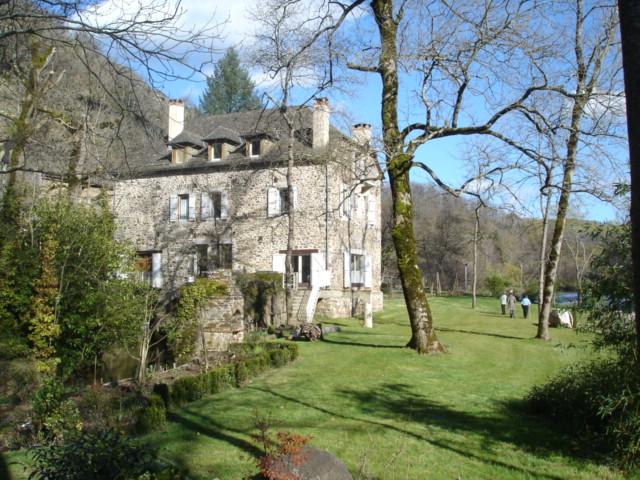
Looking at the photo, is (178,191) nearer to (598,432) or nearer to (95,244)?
(95,244)

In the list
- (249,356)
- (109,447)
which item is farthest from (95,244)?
(109,447)

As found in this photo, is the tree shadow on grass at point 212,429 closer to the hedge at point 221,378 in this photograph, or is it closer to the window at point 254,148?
the hedge at point 221,378

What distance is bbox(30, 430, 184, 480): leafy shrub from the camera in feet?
13.0

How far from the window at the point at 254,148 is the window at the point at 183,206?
4.23m

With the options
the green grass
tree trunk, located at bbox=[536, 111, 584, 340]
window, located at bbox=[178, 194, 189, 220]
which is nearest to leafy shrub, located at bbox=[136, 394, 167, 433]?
the green grass

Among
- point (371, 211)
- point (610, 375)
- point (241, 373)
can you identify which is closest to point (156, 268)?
point (371, 211)

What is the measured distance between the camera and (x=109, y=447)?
4234 mm

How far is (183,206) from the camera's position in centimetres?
2920

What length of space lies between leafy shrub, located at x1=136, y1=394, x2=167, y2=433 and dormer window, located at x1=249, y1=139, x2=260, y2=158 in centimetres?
2085

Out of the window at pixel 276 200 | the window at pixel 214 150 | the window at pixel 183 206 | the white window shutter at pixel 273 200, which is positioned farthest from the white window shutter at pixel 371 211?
the window at pixel 183 206

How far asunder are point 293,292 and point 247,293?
11.6 feet

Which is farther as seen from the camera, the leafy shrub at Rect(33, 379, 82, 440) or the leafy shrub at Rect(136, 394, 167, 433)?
the leafy shrub at Rect(136, 394, 167, 433)

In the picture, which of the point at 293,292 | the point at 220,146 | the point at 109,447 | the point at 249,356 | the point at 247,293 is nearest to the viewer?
the point at 109,447

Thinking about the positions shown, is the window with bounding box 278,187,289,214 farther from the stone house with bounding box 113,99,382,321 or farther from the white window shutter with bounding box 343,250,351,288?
the white window shutter with bounding box 343,250,351,288
